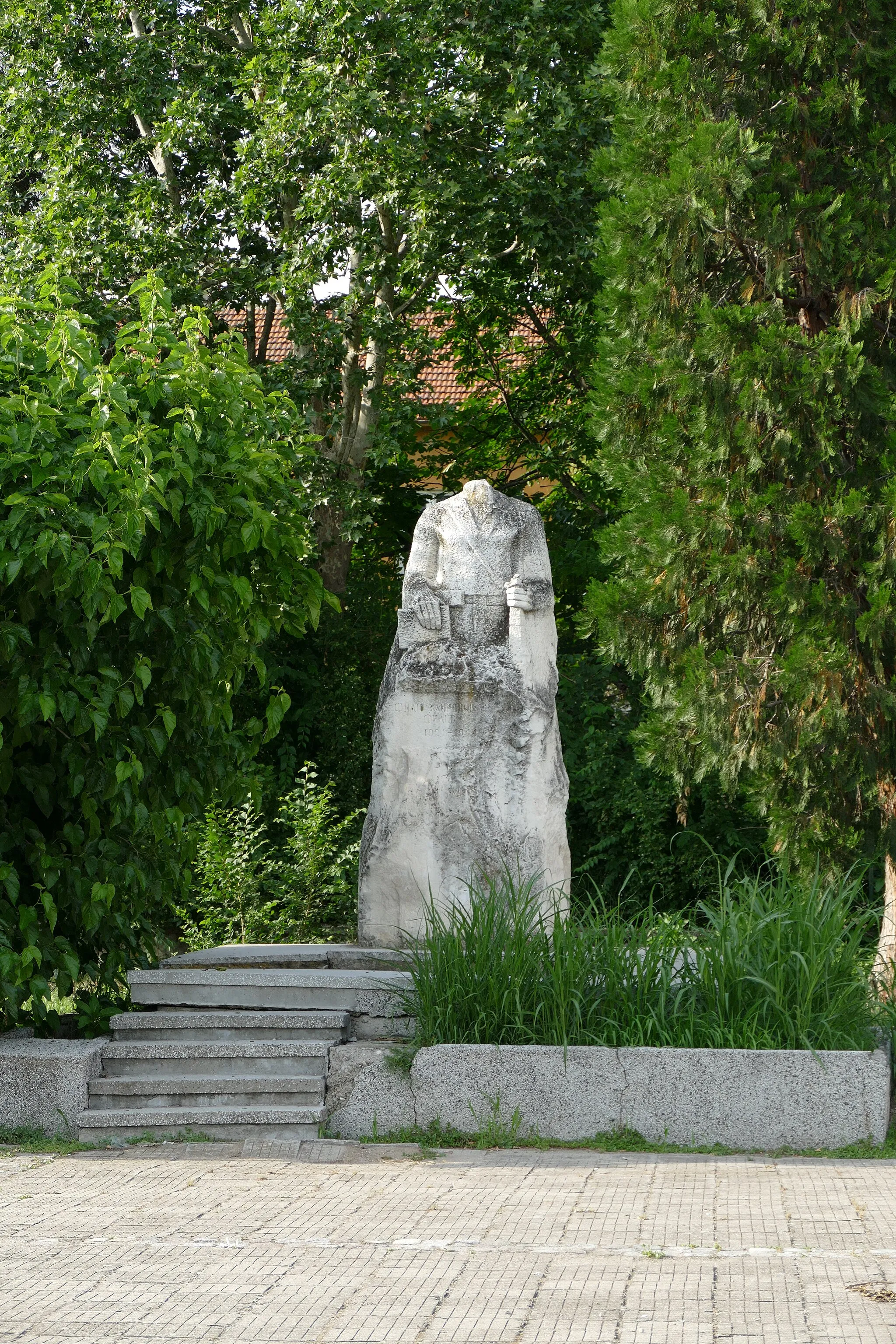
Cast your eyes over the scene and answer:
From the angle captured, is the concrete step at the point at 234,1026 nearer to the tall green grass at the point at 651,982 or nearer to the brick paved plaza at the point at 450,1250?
the tall green grass at the point at 651,982

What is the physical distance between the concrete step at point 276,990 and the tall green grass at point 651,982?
160 mm

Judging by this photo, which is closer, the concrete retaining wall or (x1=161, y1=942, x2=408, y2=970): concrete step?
the concrete retaining wall

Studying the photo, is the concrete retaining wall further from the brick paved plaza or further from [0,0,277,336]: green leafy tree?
[0,0,277,336]: green leafy tree

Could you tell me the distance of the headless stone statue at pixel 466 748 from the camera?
670 cm

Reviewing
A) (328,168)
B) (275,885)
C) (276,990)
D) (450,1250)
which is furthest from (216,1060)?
(328,168)

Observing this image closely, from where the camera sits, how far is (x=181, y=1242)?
3928 mm

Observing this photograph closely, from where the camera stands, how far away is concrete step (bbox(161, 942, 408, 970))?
6.46m

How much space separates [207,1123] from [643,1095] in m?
1.65

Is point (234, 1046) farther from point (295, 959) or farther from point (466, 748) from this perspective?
point (466, 748)

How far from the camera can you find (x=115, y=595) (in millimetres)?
5156

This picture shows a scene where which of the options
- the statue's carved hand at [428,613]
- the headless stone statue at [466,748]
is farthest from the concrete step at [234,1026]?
the statue's carved hand at [428,613]

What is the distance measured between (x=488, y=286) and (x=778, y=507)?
19.2ft

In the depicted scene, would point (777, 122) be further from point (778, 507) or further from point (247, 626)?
point (247, 626)

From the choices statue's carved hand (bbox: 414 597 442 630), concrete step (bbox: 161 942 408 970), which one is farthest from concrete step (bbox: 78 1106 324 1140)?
statue's carved hand (bbox: 414 597 442 630)
